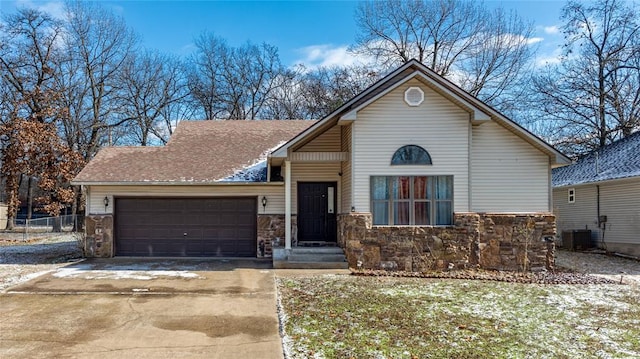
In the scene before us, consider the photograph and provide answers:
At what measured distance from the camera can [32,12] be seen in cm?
2589

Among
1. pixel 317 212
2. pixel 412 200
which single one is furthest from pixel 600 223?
pixel 317 212

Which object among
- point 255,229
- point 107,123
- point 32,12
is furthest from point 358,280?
point 32,12

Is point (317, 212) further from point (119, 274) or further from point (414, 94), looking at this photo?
point (119, 274)

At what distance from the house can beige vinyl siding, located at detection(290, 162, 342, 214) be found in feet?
0.10

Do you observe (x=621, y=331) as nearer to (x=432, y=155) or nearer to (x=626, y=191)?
(x=432, y=155)

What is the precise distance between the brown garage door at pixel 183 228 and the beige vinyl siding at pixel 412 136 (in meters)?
4.15

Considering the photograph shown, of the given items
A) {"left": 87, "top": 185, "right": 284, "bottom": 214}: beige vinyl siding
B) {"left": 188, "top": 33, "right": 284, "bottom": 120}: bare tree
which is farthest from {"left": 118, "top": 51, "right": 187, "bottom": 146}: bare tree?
{"left": 87, "top": 185, "right": 284, "bottom": 214}: beige vinyl siding

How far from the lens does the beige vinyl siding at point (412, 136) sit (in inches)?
439

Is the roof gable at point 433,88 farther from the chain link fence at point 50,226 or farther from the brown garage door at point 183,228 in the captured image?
the chain link fence at point 50,226

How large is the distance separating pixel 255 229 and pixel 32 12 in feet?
74.2

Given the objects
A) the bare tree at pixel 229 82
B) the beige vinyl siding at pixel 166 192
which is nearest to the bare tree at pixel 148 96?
the bare tree at pixel 229 82

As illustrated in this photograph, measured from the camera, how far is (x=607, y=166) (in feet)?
53.3

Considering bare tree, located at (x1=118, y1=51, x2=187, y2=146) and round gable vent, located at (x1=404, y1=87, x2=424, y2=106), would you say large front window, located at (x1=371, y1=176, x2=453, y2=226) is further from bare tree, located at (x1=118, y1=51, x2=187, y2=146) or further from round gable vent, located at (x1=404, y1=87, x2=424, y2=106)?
bare tree, located at (x1=118, y1=51, x2=187, y2=146)

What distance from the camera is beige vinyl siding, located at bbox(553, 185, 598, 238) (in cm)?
1602
